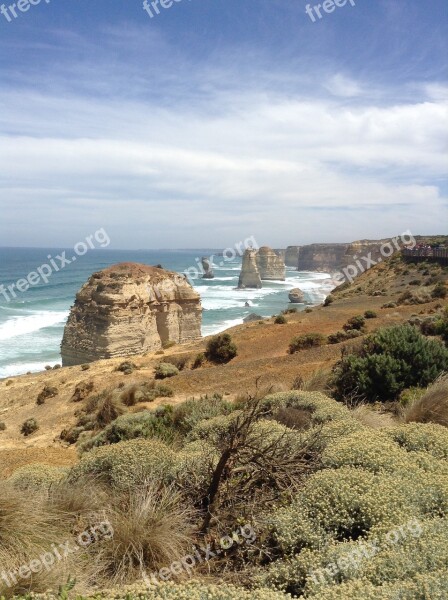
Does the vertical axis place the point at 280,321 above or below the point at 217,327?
above

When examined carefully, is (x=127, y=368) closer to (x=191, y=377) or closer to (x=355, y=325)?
(x=191, y=377)

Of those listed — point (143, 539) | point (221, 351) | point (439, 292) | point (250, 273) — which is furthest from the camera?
point (250, 273)

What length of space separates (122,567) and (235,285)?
96.4 m

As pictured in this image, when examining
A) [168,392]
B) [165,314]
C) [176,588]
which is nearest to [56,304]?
[165,314]

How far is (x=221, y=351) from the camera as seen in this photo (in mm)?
20156

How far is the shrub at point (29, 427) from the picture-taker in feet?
49.5

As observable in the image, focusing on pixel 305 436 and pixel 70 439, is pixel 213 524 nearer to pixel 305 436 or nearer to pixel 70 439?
pixel 305 436

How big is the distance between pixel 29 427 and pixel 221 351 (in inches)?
312

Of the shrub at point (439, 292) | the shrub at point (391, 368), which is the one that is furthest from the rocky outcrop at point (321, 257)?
the shrub at point (391, 368)

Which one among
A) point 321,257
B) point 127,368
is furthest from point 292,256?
point 127,368

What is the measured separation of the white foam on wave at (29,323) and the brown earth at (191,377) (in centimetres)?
2561

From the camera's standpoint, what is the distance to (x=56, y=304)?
215ft

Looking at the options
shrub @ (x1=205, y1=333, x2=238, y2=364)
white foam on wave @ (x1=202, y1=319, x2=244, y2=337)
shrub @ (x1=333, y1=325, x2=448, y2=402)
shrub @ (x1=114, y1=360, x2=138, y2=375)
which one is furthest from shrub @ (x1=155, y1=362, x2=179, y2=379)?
white foam on wave @ (x1=202, y1=319, x2=244, y2=337)

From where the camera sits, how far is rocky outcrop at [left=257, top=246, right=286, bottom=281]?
362ft
